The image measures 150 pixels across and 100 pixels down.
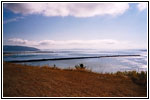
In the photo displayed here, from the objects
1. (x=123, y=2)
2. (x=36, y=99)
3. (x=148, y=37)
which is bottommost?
(x=36, y=99)

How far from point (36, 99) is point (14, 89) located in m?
0.43

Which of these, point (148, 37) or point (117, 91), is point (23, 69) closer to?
point (117, 91)

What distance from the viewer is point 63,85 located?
10.6ft

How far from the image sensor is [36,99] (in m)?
2.90

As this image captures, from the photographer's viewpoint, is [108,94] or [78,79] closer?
[108,94]

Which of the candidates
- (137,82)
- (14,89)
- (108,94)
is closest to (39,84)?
(14,89)

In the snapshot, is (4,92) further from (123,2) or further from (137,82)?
(123,2)

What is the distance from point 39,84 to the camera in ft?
10.5

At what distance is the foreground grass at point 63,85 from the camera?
3.00 metres

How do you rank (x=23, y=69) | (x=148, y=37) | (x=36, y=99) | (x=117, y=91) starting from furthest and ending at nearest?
(x=23, y=69)
(x=148, y=37)
(x=117, y=91)
(x=36, y=99)

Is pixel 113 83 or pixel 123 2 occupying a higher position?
pixel 123 2

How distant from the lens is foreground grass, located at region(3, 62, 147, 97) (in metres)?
3.00

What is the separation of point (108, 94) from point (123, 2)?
186 centimetres

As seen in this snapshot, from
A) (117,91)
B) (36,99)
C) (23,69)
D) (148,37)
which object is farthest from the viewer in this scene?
(23,69)
